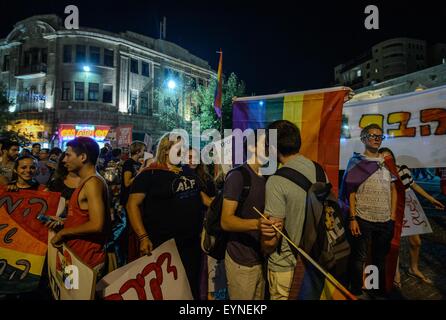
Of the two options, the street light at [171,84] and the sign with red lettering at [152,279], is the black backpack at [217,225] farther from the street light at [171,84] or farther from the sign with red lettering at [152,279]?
the street light at [171,84]

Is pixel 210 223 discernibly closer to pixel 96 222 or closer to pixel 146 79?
pixel 96 222

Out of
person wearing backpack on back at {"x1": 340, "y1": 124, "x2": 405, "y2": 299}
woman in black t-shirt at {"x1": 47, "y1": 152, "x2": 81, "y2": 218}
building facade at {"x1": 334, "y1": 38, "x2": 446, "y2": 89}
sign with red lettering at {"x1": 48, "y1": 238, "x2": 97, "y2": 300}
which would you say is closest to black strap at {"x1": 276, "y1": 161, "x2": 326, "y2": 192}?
sign with red lettering at {"x1": 48, "y1": 238, "x2": 97, "y2": 300}

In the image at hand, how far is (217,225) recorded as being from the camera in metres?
2.73

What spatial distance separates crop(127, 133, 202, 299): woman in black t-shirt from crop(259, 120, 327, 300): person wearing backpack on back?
1062 millimetres

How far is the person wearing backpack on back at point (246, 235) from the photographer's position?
2557 millimetres

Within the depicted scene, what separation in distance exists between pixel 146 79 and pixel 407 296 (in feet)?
116

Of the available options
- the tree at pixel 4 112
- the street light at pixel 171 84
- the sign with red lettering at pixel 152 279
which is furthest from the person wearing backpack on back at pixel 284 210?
the street light at pixel 171 84

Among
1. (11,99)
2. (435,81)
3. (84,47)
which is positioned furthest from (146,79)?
(435,81)

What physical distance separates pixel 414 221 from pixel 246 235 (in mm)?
3356

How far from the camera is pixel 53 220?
111 inches

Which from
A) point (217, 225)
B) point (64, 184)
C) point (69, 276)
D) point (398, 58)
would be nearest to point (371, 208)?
point (217, 225)

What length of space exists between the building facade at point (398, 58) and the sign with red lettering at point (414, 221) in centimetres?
8060

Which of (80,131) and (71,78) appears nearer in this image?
(80,131)

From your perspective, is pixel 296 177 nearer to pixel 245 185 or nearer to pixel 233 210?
pixel 245 185
